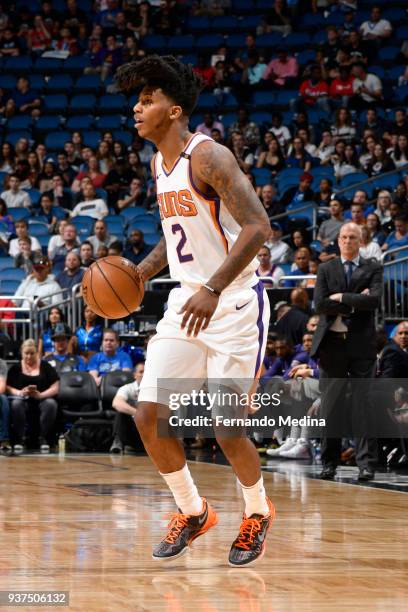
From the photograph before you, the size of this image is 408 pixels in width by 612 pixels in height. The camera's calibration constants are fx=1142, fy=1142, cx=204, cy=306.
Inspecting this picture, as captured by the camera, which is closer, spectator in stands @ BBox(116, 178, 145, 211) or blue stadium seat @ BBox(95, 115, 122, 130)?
spectator in stands @ BBox(116, 178, 145, 211)

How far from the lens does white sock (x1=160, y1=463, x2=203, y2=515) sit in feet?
14.7

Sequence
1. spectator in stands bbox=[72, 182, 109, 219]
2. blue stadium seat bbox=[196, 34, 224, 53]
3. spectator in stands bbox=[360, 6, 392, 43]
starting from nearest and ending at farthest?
spectator in stands bbox=[72, 182, 109, 219] < spectator in stands bbox=[360, 6, 392, 43] < blue stadium seat bbox=[196, 34, 224, 53]

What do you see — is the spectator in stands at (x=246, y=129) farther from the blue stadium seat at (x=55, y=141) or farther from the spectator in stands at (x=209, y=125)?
the blue stadium seat at (x=55, y=141)

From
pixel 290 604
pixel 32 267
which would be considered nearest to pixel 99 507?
pixel 290 604

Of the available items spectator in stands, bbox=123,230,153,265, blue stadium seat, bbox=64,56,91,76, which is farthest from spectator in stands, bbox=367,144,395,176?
blue stadium seat, bbox=64,56,91,76

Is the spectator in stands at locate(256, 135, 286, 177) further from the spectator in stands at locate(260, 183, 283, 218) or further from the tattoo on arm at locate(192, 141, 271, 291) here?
the tattoo on arm at locate(192, 141, 271, 291)

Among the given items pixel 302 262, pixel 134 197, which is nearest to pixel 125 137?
pixel 134 197

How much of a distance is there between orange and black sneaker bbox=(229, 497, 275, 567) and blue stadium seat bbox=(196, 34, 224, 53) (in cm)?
1542

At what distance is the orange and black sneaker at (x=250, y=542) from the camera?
4.30 metres

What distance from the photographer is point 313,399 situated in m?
9.84

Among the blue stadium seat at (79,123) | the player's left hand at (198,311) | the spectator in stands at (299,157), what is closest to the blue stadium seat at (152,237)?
the spectator in stands at (299,157)

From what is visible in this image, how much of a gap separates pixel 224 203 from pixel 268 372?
21.3 ft

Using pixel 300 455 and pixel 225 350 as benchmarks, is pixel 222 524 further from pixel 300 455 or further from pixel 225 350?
pixel 300 455

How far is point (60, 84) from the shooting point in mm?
19281
